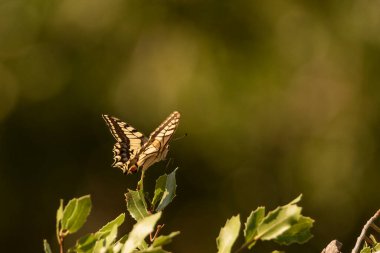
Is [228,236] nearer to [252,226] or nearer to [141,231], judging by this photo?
[252,226]

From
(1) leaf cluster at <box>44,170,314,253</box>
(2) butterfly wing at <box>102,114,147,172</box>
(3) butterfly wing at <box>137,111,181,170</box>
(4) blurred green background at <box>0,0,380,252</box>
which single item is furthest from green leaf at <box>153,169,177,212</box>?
(4) blurred green background at <box>0,0,380,252</box>

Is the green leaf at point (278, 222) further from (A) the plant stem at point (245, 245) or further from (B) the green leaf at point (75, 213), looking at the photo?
(B) the green leaf at point (75, 213)

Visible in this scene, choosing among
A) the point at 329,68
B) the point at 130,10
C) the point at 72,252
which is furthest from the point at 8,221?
the point at 72,252

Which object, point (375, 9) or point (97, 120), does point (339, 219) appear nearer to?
point (375, 9)

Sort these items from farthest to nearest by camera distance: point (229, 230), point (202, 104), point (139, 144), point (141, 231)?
point (202, 104) → point (139, 144) → point (229, 230) → point (141, 231)

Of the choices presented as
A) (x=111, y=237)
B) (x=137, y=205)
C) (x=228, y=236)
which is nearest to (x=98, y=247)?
(x=111, y=237)

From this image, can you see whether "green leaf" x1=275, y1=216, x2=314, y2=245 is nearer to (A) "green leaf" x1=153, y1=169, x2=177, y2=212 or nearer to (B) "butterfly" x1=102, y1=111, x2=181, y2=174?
(A) "green leaf" x1=153, y1=169, x2=177, y2=212
